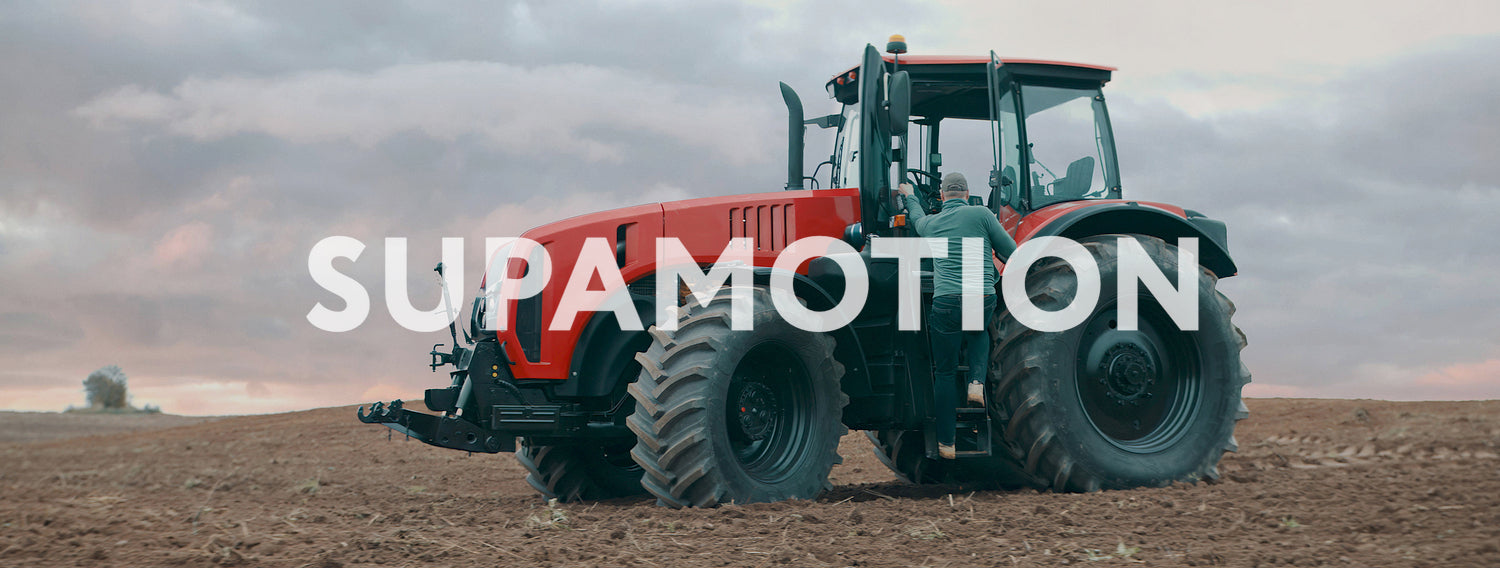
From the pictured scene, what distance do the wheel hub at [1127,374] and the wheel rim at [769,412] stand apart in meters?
2.22

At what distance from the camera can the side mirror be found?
616 centimetres

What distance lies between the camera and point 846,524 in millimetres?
5105

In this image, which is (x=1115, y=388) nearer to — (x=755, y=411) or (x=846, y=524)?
(x=755, y=411)

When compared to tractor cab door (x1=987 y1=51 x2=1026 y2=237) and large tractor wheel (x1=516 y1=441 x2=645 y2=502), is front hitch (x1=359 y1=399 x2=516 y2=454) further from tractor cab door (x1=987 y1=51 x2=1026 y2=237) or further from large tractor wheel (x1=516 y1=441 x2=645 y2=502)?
tractor cab door (x1=987 y1=51 x2=1026 y2=237)

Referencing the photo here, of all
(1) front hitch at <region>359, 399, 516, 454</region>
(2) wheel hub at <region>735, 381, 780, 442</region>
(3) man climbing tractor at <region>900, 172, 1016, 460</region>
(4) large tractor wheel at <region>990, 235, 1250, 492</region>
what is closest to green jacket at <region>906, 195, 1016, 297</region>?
(3) man climbing tractor at <region>900, 172, 1016, 460</region>

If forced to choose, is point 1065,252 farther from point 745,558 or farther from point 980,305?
point 745,558

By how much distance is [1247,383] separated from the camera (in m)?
7.37

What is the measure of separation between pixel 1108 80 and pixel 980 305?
9.42ft

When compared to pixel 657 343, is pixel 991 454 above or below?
below

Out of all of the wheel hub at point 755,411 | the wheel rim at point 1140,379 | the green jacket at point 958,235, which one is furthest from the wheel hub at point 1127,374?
the wheel hub at point 755,411

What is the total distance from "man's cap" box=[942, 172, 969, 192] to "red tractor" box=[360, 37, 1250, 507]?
37 centimetres

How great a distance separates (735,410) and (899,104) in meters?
2.08

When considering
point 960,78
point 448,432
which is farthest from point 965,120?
point 448,432

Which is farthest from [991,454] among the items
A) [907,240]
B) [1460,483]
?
[1460,483]
